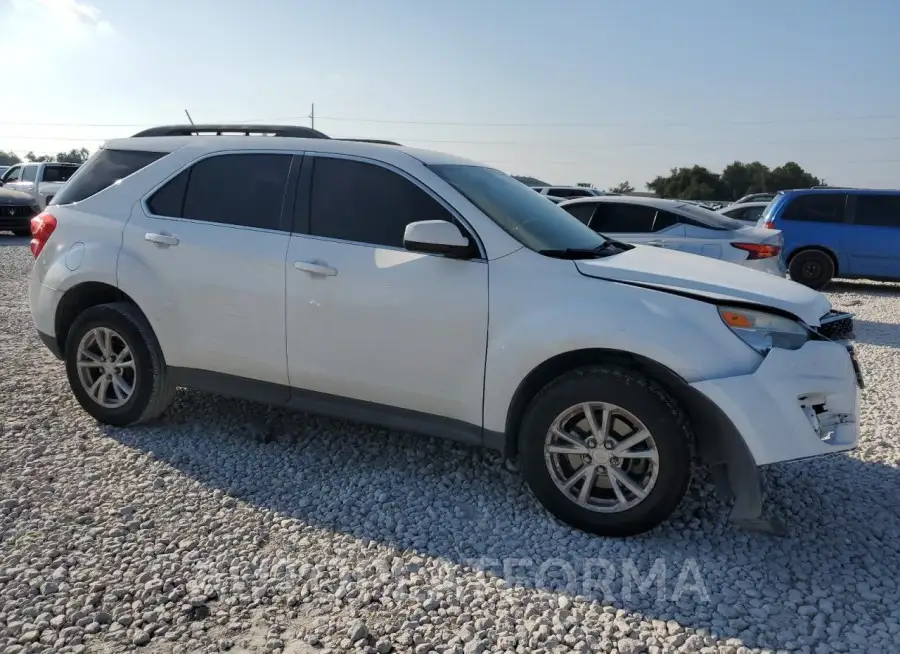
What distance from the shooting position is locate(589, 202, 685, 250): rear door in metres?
8.67

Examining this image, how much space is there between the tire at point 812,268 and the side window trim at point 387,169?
1063cm

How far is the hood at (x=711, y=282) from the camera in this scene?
10.8 feet

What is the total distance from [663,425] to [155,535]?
7.89 ft

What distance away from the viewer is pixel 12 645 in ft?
8.36

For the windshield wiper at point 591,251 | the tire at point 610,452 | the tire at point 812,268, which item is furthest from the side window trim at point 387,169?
the tire at point 812,268

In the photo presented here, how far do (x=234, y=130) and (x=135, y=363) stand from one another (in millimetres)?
1634

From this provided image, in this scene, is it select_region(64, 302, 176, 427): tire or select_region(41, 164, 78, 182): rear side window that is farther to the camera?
select_region(41, 164, 78, 182): rear side window

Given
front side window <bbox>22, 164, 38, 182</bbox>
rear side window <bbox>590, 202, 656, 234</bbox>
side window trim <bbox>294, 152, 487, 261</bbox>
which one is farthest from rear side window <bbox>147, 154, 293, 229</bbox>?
front side window <bbox>22, 164, 38, 182</bbox>

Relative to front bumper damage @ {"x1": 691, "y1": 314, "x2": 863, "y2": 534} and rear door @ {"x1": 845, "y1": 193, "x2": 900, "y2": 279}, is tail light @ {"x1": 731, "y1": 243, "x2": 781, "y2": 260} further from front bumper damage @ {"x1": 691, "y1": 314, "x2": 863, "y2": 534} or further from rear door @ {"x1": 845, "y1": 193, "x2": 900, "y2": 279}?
front bumper damage @ {"x1": 691, "y1": 314, "x2": 863, "y2": 534}

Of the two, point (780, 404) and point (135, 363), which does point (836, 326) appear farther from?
point (135, 363)

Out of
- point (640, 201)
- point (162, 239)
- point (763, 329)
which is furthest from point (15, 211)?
point (763, 329)

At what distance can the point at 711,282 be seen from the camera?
11.2 ft

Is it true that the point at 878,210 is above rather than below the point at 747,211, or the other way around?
above

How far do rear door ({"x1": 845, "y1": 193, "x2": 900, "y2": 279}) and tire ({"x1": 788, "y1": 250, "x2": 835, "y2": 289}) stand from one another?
370 mm
